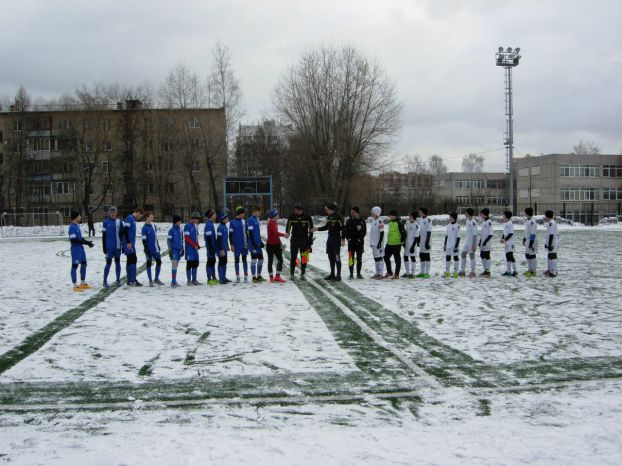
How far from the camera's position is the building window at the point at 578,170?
89.9m

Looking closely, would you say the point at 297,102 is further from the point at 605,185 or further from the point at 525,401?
the point at 605,185

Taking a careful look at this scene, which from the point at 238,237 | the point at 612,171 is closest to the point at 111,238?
the point at 238,237

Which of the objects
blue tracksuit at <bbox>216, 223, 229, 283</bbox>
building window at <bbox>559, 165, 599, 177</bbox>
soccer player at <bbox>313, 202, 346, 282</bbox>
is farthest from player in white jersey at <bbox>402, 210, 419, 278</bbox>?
building window at <bbox>559, 165, 599, 177</bbox>

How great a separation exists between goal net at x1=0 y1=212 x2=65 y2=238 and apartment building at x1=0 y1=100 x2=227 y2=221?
415 centimetres

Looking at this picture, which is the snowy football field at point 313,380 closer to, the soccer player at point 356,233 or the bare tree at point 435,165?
the soccer player at point 356,233

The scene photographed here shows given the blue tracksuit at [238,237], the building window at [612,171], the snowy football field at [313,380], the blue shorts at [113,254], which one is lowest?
the snowy football field at [313,380]

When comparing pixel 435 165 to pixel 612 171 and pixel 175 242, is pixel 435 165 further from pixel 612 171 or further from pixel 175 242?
pixel 175 242

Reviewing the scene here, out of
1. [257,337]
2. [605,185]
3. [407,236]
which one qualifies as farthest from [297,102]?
[605,185]

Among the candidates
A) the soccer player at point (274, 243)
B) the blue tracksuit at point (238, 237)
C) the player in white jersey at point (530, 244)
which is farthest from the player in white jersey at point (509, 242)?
the blue tracksuit at point (238, 237)

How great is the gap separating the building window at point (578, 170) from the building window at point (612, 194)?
345 centimetres

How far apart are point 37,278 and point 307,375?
39.8 feet

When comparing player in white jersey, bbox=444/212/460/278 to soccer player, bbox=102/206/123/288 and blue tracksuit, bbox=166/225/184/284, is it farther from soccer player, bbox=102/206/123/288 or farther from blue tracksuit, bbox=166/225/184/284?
soccer player, bbox=102/206/123/288

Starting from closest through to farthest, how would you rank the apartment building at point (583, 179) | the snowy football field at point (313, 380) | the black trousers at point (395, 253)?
1. the snowy football field at point (313, 380)
2. the black trousers at point (395, 253)
3. the apartment building at point (583, 179)

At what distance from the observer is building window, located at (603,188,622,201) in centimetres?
9088
